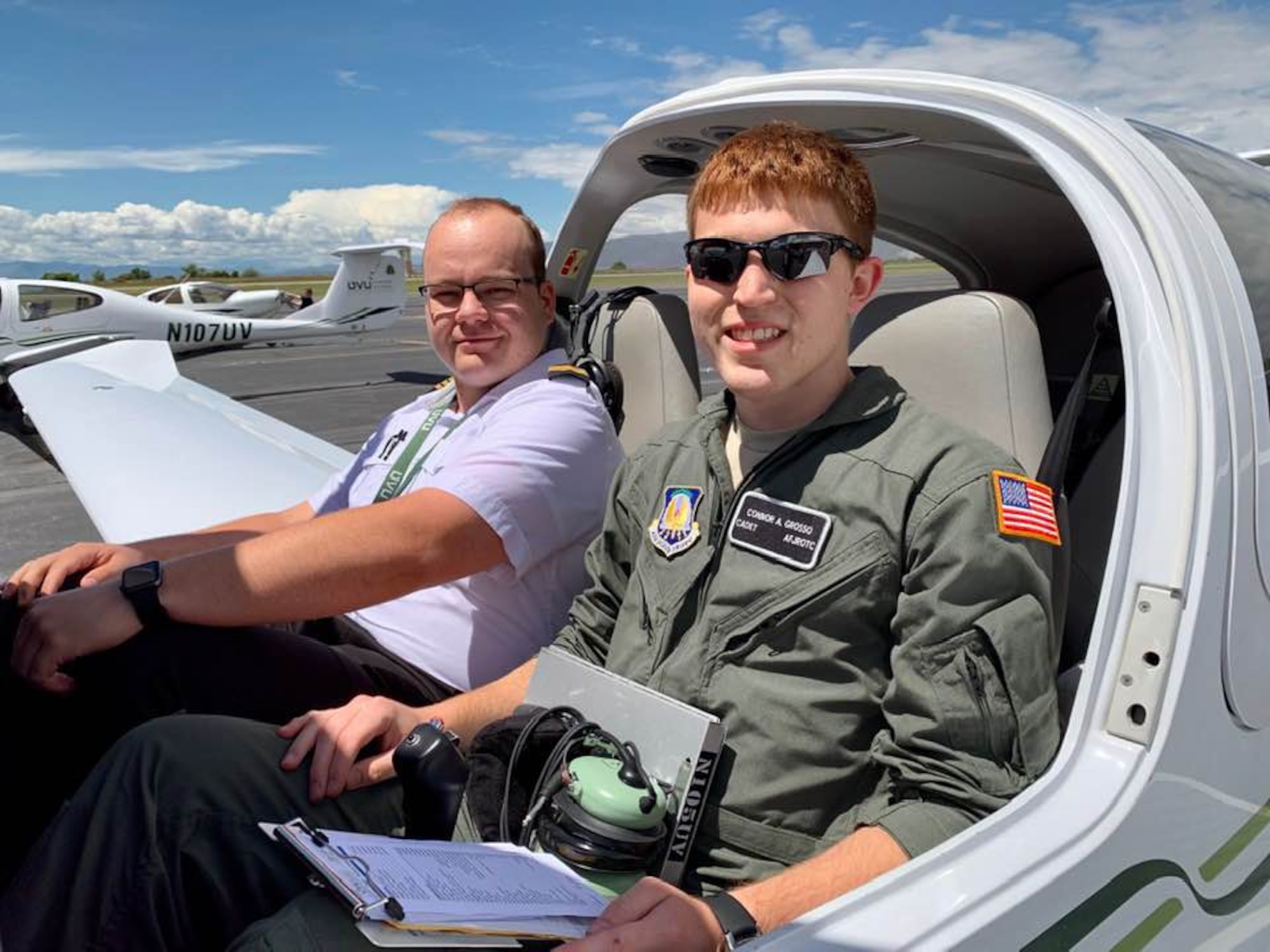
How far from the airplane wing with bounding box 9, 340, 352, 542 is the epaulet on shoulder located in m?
1.75

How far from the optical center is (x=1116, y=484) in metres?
1.79

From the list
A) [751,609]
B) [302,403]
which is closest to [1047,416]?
[751,609]

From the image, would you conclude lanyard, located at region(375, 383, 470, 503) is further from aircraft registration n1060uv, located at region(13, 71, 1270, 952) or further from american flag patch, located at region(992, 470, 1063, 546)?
american flag patch, located at region(992, 470, 1063, 546)

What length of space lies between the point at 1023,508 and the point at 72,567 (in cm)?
183

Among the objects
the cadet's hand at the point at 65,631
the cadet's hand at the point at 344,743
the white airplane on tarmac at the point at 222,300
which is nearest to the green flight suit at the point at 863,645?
the cadet's hand at the point at 344,743

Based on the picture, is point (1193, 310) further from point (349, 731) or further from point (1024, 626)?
point (349, 731)

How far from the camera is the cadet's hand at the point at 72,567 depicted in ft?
6.53

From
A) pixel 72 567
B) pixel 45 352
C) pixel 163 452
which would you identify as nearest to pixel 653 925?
A: pixel 72 567

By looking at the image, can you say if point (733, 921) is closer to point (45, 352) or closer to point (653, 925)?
point (653, 925)

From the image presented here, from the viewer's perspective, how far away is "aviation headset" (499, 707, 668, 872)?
3.99 feet

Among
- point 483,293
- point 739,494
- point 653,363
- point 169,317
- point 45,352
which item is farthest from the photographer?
point 169,317

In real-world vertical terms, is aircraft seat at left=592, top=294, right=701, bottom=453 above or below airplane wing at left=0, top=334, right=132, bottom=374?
above

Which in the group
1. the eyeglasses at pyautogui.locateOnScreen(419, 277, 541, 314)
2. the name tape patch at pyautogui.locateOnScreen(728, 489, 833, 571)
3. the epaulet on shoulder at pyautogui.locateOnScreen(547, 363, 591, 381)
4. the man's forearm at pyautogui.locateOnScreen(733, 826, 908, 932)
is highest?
the eyeglasses at pyautogui.locateOnScreen(419, 277, 541, 314)

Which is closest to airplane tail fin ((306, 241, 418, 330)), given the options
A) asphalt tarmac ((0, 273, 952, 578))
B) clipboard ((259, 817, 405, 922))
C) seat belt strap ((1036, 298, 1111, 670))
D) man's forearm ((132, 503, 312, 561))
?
asphalt tarmac ((0, 273, 952, 578))
